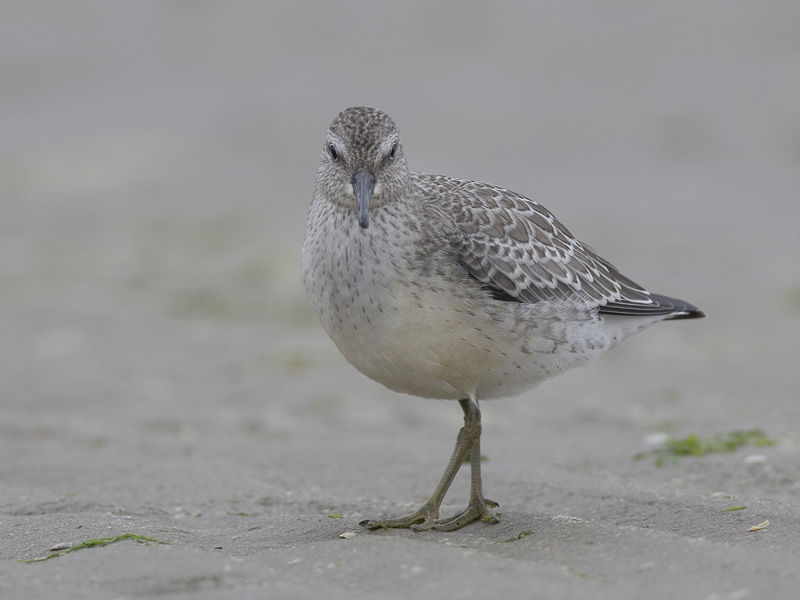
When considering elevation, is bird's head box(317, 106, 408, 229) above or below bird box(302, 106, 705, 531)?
above

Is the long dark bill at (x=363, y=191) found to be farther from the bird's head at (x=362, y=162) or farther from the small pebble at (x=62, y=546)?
the small pebble at (x=62, y=546)

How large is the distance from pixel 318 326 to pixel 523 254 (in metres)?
5.48

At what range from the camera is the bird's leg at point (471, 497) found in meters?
6.23

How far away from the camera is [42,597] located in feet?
14.7

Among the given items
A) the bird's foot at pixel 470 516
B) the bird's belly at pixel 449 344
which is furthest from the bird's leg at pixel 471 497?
the bird's belly at pixel 449 344

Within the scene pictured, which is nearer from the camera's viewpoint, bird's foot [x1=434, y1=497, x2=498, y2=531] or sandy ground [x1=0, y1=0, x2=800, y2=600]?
sandy ground [x1=0, y1=0, x2=800, y2=600]

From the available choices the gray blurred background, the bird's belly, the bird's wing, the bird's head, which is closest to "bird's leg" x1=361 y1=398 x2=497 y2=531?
the bird's belly

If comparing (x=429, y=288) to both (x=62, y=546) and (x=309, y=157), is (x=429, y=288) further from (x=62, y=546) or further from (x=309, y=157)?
(x=309, y=157)

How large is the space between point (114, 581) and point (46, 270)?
9.41m

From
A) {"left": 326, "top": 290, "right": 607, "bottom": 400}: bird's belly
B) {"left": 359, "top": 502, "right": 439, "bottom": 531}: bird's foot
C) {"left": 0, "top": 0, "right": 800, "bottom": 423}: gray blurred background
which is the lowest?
{"left": 359, "top": 502, "right": 439, "bottom": 531}: bird's foot

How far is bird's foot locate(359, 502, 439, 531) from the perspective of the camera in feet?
20.3

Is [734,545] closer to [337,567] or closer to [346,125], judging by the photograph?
[337,567]

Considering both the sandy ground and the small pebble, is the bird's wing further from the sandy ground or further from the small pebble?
the small pebble

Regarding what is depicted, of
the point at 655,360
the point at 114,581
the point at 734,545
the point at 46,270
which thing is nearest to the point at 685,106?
the point at 655,360
